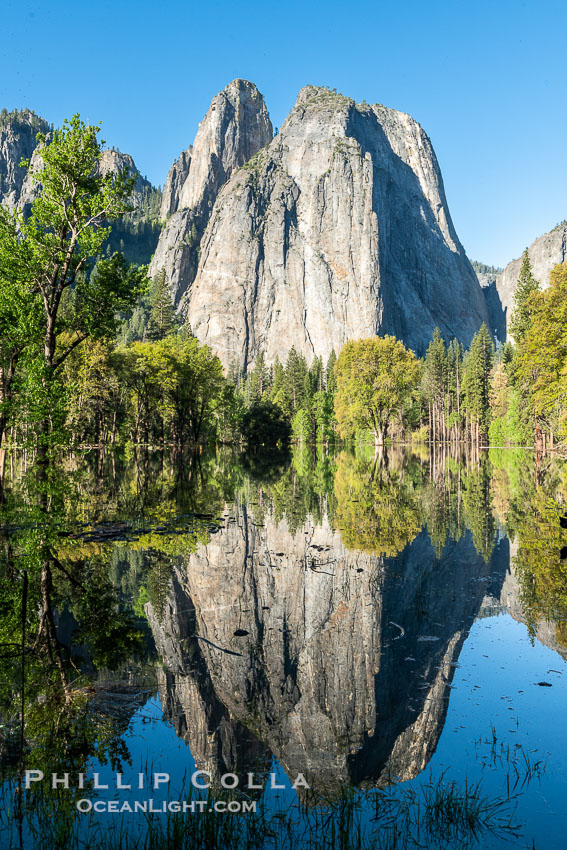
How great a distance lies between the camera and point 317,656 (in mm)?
6059

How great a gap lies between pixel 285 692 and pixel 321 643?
1211 mm

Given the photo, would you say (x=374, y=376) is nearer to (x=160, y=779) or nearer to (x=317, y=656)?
(x=317, y=656)

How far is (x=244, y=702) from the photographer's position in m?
5.06

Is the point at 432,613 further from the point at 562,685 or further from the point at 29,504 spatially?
the point at 29,504

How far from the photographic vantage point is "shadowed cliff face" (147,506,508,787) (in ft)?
14.5

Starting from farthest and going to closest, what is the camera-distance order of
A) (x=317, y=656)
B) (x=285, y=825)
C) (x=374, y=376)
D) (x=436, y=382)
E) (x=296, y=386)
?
(x=296, y=386) → (x=436, y=382) → (x=374, y=376) → (x=317, y=656) → (x=285, y=825)

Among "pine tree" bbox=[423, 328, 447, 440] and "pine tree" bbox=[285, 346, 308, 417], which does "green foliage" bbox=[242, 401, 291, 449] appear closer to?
"pine tree" bbox=[285, 346, 308, 417]

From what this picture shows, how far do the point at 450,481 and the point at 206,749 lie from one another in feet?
83.4

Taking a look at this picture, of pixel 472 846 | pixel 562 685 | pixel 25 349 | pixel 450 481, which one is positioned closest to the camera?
pixel 472 846

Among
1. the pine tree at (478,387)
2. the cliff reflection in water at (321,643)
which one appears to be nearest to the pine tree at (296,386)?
the pine tree at (478,387)

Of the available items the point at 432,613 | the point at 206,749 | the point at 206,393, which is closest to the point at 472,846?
the point at 206,749

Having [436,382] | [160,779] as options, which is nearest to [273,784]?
[160,779]

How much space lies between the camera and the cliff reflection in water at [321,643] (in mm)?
4457

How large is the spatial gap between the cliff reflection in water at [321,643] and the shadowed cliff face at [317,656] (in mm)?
17
